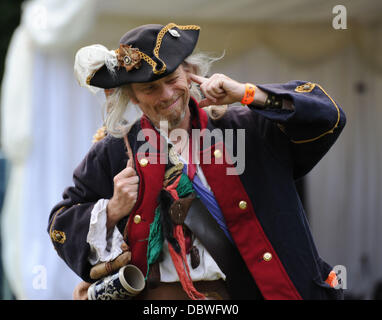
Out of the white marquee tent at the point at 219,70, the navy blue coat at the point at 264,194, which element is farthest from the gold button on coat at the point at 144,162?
the white marquee tent at the point at 219,70

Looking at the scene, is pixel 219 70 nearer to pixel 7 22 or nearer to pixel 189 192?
pixel 189 192

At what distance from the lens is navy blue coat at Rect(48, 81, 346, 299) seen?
2.03 metres

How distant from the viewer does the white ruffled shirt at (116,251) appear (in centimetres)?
216

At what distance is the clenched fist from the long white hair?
0.19m

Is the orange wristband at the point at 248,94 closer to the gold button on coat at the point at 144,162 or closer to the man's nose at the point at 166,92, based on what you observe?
the man's nose at the point at 166,92

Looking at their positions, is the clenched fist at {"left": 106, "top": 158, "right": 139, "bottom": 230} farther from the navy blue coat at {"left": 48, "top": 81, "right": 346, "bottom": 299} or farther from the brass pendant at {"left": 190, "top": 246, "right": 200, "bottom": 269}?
the brass pendant at {"left": 190, "top": 246, "right": 200, "bottom": 269}

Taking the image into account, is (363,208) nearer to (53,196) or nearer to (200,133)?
(53,196)

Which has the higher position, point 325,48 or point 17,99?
point 325,48

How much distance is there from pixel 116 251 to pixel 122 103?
61 cm

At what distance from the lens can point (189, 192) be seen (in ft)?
7.20

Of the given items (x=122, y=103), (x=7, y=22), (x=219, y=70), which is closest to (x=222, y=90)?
(x=122, y=103)

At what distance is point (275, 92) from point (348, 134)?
3756 mm

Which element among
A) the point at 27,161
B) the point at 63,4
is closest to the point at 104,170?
the point at 63,4
